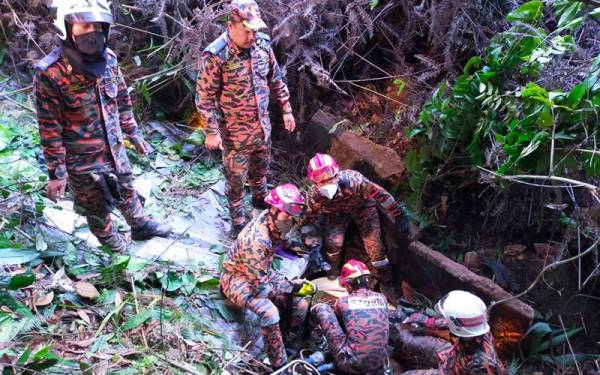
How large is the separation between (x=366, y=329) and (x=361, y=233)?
50.9 inches

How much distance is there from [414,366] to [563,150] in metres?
2.18

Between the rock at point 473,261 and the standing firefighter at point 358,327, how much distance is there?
0.82 metres

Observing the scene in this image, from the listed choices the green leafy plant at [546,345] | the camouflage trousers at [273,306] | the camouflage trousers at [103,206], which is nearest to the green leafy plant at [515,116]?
the green leafy plant at [546,345]

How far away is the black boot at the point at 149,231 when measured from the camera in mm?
4410

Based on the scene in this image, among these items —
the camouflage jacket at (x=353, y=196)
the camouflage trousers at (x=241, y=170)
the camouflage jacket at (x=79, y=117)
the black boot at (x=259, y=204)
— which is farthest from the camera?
the black boot at (x=259, y=204)

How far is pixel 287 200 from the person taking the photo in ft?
12.6

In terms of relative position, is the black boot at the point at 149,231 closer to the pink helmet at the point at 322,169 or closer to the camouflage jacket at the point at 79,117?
the camouflage jacket at the point at 79,117

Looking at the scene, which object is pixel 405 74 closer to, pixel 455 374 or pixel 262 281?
pixel 262 281

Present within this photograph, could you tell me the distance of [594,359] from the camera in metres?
3.83

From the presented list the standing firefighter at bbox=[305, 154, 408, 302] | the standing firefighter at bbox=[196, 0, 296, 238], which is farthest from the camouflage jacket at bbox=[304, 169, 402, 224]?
the standing firefighter at bbox=[196, 0, 296, 238]

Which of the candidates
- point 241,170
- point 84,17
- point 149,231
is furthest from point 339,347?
point 84,17

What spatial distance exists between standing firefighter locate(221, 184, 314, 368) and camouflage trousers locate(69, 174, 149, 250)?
A: 0.88 metres

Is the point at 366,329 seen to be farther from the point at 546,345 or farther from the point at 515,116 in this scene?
the point at 515,116

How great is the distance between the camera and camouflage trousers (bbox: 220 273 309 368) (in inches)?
150
